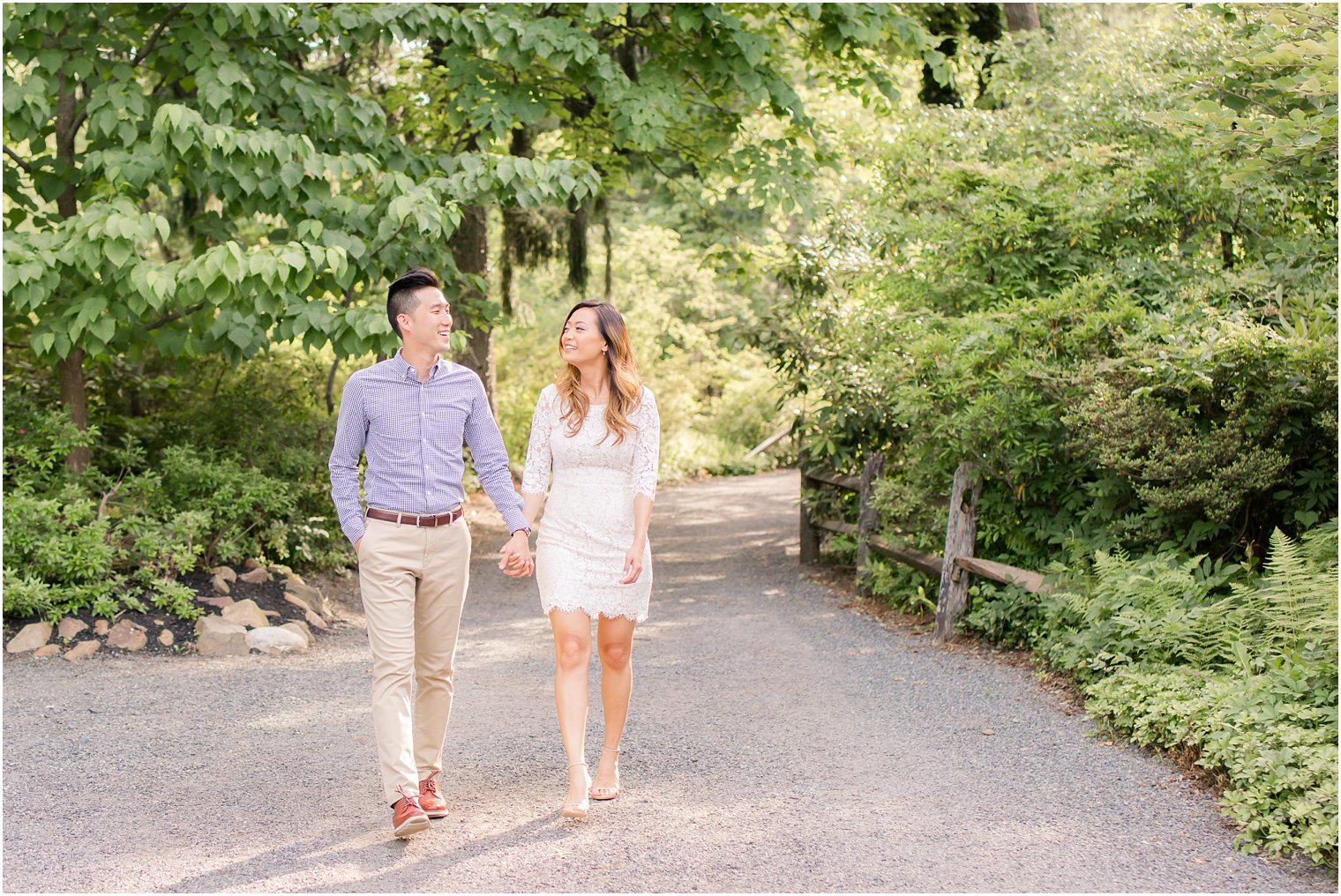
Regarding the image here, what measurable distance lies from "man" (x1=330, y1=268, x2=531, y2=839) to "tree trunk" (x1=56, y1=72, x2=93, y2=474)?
5048 millimetres

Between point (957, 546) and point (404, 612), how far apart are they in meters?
4.38

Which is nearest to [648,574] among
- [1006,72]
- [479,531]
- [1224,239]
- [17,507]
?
[17,507]

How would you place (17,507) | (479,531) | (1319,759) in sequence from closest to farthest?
1. (1319,759)
2. (17,507)
3. (479,531)

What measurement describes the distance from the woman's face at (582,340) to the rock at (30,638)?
14.5ft

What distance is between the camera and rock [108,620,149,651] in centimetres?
706

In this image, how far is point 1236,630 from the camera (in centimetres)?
519

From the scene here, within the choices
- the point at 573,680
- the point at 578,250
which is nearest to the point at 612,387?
the point at 573,680

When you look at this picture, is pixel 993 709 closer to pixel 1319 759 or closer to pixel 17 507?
pixel 1319 759

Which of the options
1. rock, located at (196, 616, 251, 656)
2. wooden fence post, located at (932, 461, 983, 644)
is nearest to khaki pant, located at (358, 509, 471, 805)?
rock, located at (196, 616, 251, 656)

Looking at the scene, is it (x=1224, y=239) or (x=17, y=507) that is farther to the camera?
(x=1224, y=239)

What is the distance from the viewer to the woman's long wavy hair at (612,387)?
14.4ft

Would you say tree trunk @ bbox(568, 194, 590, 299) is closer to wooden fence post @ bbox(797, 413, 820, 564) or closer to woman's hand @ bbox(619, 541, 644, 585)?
wooden fence post @ bbox(797, 413, 820, 564)

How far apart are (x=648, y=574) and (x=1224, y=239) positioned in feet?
18.3

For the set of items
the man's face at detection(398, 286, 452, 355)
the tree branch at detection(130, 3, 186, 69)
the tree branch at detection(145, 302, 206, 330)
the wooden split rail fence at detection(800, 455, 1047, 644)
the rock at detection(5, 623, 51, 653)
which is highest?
the tree branch at detection(130, 3, 186, 69)
